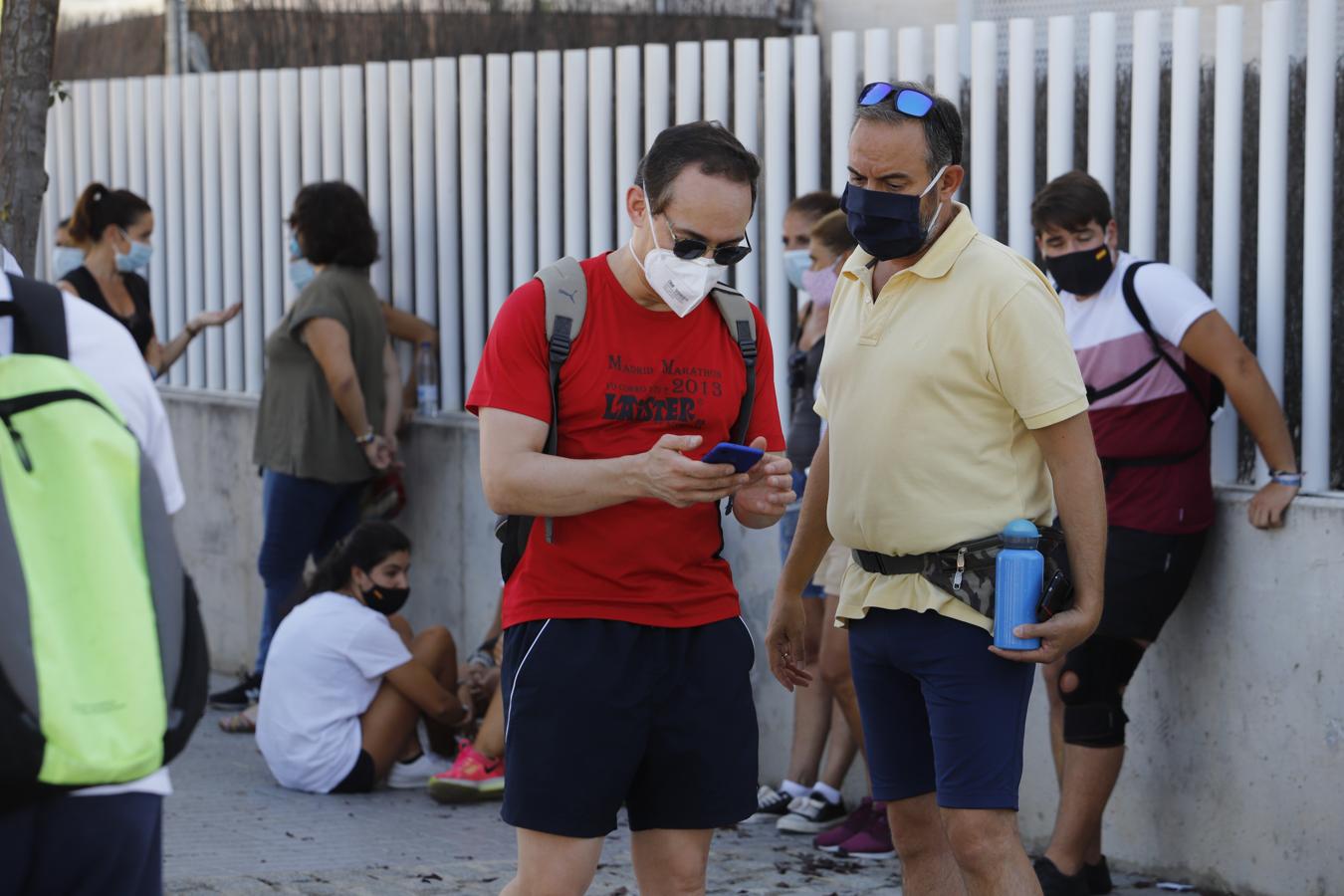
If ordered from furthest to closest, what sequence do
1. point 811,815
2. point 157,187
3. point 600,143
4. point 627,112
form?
point 157,187
point 600,143
point 627,112
point 811,815

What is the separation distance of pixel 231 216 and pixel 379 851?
4564 millimetres

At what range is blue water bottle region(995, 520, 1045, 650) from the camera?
3.70m

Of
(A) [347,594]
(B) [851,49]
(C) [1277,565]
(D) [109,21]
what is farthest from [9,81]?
(D) [109,21]

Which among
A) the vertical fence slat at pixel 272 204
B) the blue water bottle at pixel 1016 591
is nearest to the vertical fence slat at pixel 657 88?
the vertical fence slat at pixel 272 204

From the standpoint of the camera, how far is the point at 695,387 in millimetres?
3773

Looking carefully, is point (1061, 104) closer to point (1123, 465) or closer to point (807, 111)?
point (807, 111)

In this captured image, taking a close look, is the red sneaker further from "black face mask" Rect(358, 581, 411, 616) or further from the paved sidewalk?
"black face mask" Rect(358, 581, 411, 616)

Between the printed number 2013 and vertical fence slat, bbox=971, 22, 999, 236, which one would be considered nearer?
the printed number 2013

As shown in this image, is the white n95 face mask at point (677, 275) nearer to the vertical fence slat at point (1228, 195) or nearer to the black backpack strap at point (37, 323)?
the black backpack strap at point (37, 323)

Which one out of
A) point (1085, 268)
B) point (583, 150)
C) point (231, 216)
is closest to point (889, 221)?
point (1085, 268)

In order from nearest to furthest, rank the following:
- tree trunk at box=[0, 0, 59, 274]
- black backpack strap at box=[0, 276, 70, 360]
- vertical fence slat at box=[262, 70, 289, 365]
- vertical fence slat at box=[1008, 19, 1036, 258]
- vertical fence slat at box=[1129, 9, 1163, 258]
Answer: black backpack strap at box=[0, 276, 70, 360] → tree trunk at box=[0, 0, 59, 274] → vertical fence slat at box=[1129, 9, 1163, 258] → vertical fence slat at box=[1008, 19, 1036, 258] → vertical fence slat at box=[262, 70, 289, 365]

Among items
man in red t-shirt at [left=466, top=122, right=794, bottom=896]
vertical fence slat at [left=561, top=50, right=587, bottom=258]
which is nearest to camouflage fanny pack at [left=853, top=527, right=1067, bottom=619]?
man in red t-shirt at [left=466, top=122, right=794, bottom=896]

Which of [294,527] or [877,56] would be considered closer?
[877,56]

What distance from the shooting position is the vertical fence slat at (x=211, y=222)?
9828 mm
